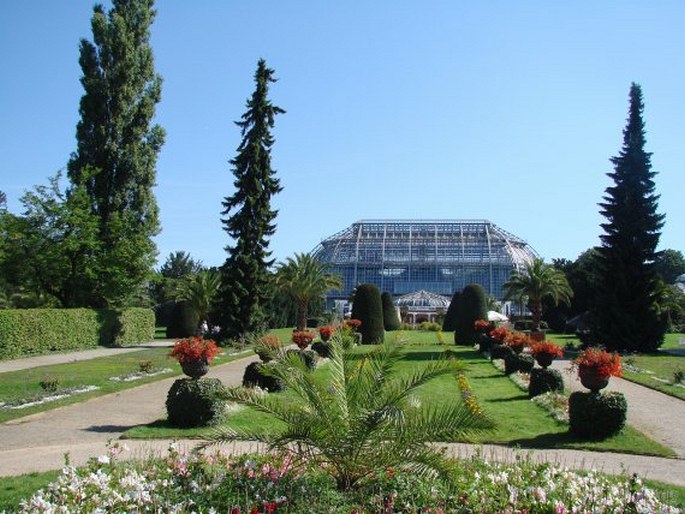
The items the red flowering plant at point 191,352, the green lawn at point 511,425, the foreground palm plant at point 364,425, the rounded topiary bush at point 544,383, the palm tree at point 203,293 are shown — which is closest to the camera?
the foreground palm plant at point 364,425

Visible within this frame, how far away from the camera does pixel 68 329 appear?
2914cm

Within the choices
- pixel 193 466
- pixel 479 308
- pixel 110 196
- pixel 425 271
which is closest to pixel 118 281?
pixel 110 196

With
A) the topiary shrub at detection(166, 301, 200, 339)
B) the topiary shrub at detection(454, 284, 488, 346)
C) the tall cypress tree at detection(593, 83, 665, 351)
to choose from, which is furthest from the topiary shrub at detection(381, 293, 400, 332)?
the tall cypress tree at detection(593, 83, 665, 351)

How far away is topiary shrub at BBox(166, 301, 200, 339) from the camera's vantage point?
42219mm

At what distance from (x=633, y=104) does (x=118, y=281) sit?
3007 centimetres

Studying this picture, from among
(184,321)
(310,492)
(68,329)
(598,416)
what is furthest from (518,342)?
(184,321)

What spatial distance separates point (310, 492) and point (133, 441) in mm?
5620

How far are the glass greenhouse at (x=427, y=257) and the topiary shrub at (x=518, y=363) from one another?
6537 centimetres

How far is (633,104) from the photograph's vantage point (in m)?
36.1

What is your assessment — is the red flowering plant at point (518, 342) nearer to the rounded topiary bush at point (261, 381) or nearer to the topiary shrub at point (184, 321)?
the rounded topiary bush at point (261, 381)

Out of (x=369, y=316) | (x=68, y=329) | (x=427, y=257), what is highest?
(x=427, y=257)

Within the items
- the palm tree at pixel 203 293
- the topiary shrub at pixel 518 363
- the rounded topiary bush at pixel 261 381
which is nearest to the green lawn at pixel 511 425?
the rounded topiary bush at pixel 261 381

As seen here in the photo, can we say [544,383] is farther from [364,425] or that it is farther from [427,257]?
[427,257]

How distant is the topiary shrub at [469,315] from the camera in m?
34.7
